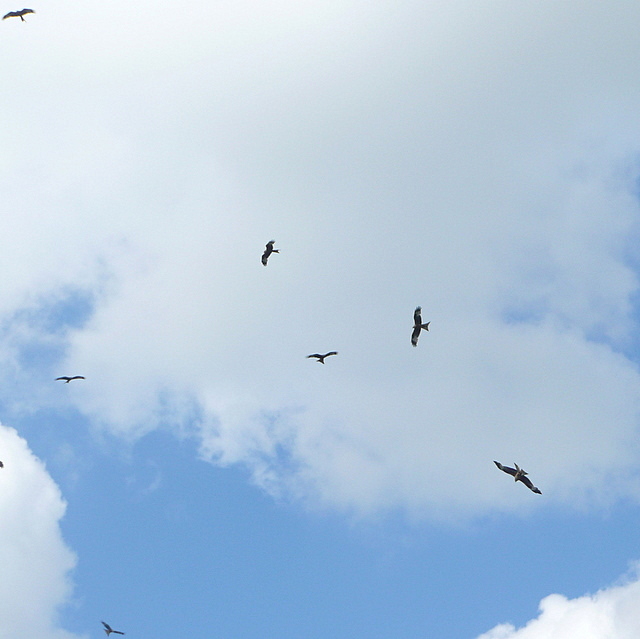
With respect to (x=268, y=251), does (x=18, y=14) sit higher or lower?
higher

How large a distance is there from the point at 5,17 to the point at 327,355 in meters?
63.6

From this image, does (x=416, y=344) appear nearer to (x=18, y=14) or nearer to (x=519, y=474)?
(x=519, y=474)

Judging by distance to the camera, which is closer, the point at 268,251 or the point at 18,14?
the point at 18,14

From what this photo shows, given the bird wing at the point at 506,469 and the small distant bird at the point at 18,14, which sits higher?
the small distant bird at the point at 18,14

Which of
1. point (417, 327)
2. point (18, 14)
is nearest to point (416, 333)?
point (417, 327)

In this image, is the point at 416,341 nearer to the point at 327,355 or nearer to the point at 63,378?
the point at 327,355

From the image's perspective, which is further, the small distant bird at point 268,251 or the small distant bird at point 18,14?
the small distant bird at point 268,251

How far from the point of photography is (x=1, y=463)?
133 meters

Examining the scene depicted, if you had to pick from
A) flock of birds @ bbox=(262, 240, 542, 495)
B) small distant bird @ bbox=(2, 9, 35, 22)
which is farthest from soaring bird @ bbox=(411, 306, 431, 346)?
small distant bird @ bbox=(2, 9, 35, 22)

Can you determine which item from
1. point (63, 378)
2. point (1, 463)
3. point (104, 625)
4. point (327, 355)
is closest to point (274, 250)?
point (327, 355)

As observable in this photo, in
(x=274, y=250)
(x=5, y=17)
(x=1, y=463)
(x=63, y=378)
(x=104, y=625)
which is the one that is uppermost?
(x=5, y=17)

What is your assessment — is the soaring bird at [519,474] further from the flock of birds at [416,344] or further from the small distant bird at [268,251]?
the small distant bird at [268,251]

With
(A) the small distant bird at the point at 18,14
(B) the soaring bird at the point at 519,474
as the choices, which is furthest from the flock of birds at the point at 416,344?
(A) the small distant bird at the point at 18,14

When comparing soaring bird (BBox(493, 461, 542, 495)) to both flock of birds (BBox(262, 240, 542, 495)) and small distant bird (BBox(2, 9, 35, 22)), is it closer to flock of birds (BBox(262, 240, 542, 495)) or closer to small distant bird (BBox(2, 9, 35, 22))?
flock of birds (BBox(262, 240, 542, 495))
